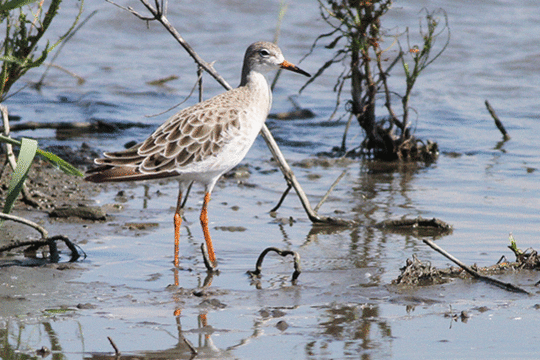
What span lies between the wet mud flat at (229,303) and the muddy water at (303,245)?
0.05 ft

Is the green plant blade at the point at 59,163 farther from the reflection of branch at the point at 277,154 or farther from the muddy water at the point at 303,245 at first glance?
the reflection of branch at the point at 277,154

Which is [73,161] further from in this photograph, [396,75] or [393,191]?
[396,75]

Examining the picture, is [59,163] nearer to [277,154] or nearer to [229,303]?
[229,303]

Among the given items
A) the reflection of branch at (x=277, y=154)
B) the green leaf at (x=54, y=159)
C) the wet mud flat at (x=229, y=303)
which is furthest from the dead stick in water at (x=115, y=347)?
the reflection of branch at (x=277, y=154)

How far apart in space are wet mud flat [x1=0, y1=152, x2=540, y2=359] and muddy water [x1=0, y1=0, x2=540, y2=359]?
16mm

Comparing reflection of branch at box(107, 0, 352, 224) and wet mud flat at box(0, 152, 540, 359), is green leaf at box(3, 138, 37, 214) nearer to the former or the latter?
wet mud flat at box(0, 152, 540, 359)

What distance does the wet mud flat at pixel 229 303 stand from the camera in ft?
14.6

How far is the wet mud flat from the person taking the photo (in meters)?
4.44

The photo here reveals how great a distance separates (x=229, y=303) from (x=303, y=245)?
1641mm

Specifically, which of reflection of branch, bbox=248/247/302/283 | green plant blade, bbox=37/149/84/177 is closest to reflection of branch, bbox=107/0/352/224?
reflection of branch, bbox=248/247/302/283

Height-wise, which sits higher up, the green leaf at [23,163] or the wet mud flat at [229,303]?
the green leaf at [23,163]

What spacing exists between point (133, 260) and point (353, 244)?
6.22 feet

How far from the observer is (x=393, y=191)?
28.2ft

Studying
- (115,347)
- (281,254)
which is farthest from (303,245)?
(115,347)
